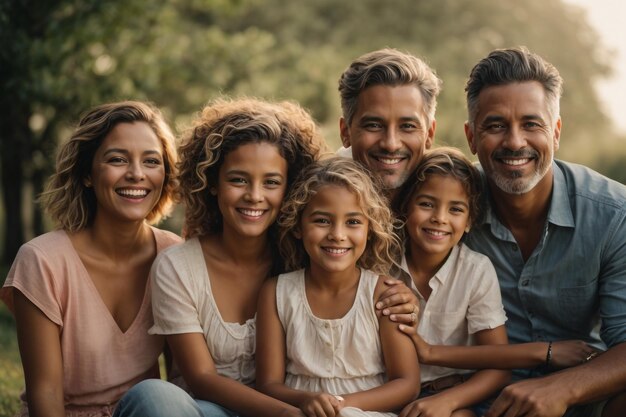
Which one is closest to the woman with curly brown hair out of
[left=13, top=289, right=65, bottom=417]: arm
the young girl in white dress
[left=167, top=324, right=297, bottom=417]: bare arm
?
[left=167, top=324, right=297, bottom=417]: bare arm

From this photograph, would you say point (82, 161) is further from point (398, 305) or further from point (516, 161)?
point (516, 161)

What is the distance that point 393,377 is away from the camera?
3676mm

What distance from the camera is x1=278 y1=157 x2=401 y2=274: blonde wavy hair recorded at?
148 inches

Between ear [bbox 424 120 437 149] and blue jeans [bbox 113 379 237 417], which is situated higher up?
ear [bbox 424 120 437 149]

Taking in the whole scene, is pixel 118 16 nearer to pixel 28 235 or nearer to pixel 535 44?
pixel 28 235

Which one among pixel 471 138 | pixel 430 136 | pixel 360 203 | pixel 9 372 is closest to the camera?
pixel 360 203

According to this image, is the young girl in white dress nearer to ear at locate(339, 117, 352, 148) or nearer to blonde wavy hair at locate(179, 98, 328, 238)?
blonde wavy hair at locate(179, 98, 328, 238)

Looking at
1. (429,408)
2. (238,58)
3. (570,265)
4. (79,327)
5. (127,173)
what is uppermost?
(238,58)

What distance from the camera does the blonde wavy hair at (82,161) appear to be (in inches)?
156

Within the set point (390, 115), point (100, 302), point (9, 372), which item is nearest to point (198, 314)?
point (100, 302)

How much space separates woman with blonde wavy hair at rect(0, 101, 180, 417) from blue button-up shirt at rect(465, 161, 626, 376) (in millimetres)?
1706

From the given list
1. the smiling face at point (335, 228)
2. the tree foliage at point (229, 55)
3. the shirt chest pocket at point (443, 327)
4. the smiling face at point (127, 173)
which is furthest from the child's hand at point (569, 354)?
the tree foliage at point (229, 55)

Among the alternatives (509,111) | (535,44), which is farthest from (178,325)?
(535,44)

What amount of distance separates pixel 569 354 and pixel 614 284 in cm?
41
